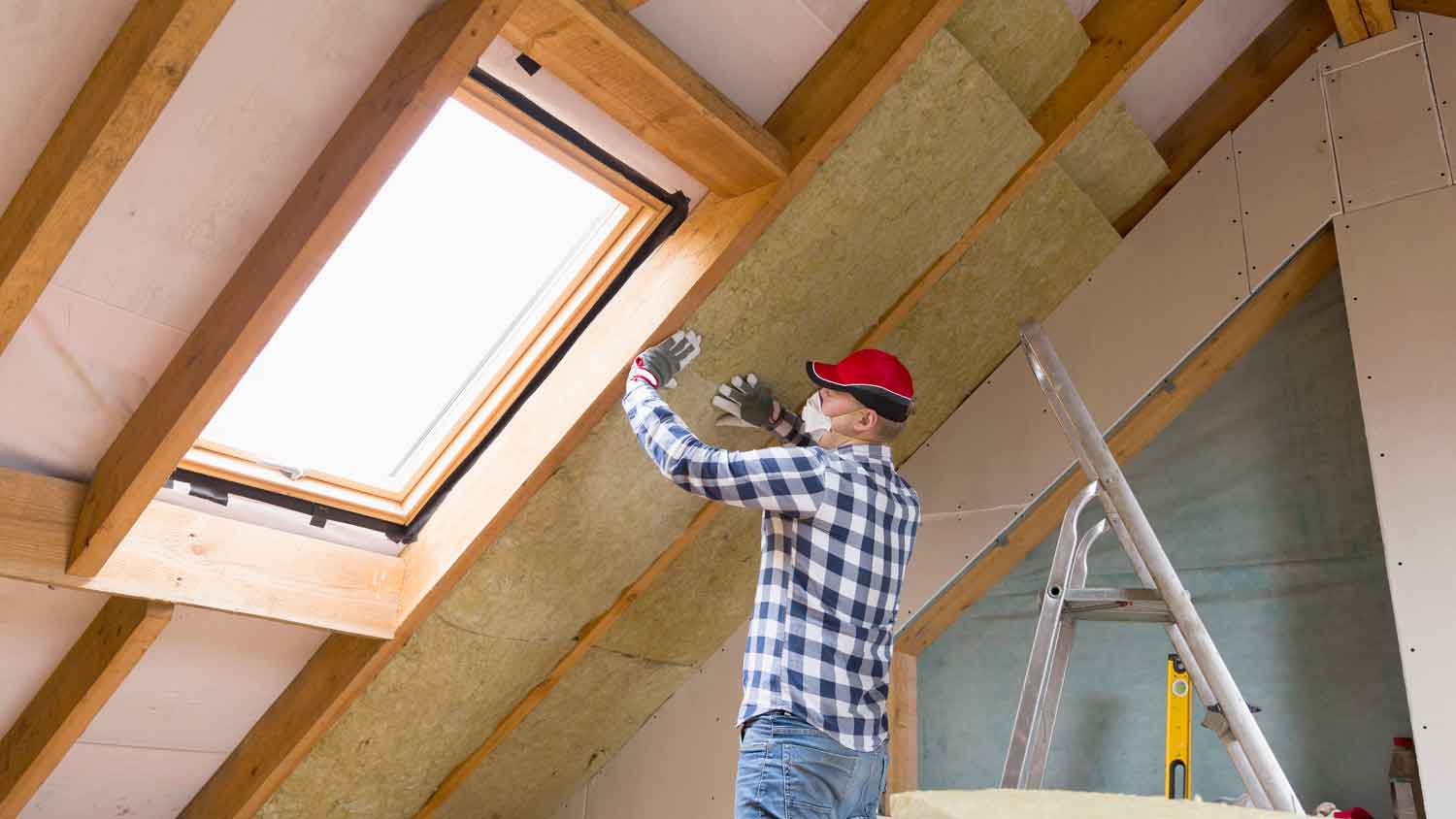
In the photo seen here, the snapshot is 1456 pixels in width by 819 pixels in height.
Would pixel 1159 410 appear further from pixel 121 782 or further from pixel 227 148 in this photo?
pixel 121 782

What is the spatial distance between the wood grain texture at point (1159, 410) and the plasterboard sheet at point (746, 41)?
1.35 meters

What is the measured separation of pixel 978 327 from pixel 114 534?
2174 mm

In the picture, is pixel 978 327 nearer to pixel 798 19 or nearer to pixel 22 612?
pixel 798 19

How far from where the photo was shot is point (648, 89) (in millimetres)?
2064

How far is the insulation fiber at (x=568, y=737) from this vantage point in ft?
10.3

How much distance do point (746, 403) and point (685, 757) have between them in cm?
125

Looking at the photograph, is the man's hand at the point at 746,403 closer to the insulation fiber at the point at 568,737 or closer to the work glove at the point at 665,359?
the work glove at the point at 665,359

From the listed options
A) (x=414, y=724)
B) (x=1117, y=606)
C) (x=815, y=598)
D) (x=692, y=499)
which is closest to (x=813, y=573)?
(x=815, y=598)

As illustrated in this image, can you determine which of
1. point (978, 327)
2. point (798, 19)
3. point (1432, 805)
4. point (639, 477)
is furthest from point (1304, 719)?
point (798, 19)

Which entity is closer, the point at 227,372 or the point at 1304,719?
the point at 227,372

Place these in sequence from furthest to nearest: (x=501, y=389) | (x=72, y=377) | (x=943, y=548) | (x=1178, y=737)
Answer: (x=943, y=548) → (x=1178, y=737) → (x=501, y=389) → (x=72, y=377)

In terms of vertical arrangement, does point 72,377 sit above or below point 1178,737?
below

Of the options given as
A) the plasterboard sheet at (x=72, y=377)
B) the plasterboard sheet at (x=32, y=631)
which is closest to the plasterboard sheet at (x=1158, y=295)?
the plasterboard sheet at (x=72, y=377)

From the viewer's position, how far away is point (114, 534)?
6.44ft
